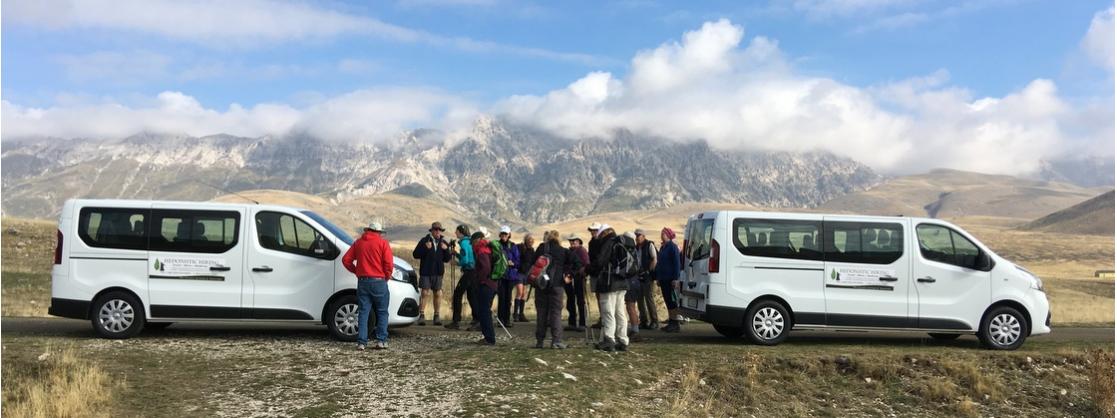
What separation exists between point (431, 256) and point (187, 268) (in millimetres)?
4490

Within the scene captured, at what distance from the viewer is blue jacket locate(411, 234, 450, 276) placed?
1555 cm

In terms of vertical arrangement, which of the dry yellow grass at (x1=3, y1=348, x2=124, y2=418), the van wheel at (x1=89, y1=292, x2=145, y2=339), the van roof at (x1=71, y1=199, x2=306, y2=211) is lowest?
the dry yellow grass at (x1=3, y1=348, x2=124, y2=418)

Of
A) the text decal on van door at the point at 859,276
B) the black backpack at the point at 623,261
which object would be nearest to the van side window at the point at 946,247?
the text decal on van door at the point at 859,276

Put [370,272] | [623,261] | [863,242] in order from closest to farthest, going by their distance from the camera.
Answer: [370,272]
[623,261]
[863,242]

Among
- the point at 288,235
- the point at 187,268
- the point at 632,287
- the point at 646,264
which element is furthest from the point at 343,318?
the point at 646,264

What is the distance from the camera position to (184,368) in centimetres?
1080

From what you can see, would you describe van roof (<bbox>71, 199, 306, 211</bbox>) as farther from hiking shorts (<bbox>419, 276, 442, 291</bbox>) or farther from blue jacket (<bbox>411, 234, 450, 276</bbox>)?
hiking shorts (<bbox>419, 276, 442, 291</bbox>)

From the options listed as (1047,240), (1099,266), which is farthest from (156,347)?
(1047,240)

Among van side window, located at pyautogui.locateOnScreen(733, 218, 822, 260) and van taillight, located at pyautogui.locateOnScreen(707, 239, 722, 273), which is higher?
van side window, located at pyautogui.locateOnScreen(733, 218, 822, 260)

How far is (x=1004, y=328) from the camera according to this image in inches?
521

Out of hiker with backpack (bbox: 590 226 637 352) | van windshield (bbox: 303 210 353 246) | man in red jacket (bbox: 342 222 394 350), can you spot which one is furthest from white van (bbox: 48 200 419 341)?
hiker with backpack (bbox: 590 226 637 352)

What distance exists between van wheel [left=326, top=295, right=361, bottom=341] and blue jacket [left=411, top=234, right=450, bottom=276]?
8.85 feet

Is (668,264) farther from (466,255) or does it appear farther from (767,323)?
(466,255)

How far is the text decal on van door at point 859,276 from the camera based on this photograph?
13.1 m
